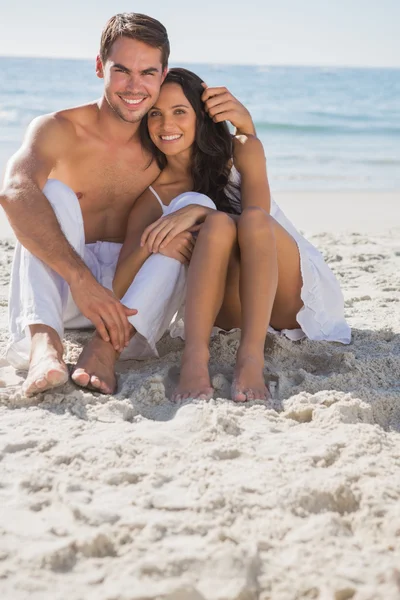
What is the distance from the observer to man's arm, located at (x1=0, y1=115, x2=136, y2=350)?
2.64 metres

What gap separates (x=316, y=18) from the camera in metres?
33.0

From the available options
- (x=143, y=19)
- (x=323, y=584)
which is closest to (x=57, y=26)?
(x=143, y=19)

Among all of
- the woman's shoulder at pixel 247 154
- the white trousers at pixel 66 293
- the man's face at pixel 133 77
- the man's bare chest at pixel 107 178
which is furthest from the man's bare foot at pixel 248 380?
the man's face at pixel 133 77

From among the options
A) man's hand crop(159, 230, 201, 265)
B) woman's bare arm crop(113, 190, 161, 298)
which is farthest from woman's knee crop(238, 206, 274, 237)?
woman's bare arm crop(113, 190, 161, 298)

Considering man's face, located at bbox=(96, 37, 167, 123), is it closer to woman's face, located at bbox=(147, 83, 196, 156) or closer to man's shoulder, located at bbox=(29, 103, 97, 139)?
woman's face, located at bbox=(147, 83, 196, 156)

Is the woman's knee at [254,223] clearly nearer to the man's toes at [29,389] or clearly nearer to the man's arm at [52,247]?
the man's arm at [52,247]

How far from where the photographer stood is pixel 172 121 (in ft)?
10.2

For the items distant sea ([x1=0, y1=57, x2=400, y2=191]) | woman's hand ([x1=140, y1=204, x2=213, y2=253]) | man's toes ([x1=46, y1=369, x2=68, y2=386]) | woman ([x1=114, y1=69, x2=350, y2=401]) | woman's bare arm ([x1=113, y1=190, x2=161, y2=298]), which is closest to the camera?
man's toes ([x1=46, y1=369, x2=68, y2=386])

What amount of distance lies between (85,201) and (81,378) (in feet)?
3.43

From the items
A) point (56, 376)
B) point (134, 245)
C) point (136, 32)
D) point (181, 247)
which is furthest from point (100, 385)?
point (136, 32)

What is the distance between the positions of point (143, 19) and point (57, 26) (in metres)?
33.1

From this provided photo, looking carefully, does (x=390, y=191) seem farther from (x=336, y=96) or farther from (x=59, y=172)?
(x=336, y=96)

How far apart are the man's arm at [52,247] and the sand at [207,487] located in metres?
0.23

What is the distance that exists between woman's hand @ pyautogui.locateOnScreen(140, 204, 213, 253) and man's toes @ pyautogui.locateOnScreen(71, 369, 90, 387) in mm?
566
